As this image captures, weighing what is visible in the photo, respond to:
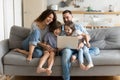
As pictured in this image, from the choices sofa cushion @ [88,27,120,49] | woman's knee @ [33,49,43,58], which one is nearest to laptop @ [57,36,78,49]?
woman's knee @ [33,49,43,58]

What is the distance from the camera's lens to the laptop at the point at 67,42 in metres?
3.26

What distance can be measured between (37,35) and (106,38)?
3.57 feet

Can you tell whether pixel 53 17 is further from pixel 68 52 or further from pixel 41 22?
pixel 68 52

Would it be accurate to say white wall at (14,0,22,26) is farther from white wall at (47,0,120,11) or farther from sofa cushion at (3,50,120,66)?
sofa cushion at (3,50,120,66)

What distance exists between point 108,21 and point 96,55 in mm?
3633

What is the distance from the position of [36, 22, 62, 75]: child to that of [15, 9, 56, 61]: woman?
7cm

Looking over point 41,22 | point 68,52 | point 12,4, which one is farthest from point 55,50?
point 12,4

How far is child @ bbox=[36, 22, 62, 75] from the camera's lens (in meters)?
3.08

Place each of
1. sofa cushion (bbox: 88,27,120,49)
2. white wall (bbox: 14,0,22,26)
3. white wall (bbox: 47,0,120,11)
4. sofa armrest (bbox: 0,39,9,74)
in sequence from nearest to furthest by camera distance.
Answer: sofa armrest (bbox: 0,39,9,74) → sofa cushion (bbox: 88,27,120,49) → white wall (bbox: 14,0,22,26) → white wall (bbox: 47,0,120,11)

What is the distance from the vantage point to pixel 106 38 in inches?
146

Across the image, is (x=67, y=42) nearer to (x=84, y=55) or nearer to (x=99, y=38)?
(x=84, y=55)

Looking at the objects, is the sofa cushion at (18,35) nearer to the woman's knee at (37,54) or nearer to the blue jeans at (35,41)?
the blue jeans at (35,41)

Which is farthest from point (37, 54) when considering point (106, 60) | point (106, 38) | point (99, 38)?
point (106, 38)

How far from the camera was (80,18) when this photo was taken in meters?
7.04
